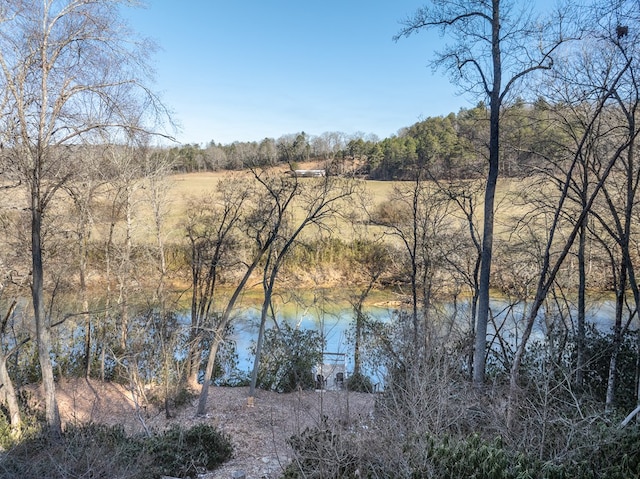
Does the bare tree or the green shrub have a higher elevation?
the bare tree

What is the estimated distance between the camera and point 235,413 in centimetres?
1252

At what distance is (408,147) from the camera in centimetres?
1662

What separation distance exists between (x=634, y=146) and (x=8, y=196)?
14.1 metres

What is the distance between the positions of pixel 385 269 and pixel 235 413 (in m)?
10.9

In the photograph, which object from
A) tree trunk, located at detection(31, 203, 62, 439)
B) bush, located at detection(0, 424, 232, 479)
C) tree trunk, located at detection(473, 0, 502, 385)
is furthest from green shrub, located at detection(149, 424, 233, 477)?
tree trunk, located at detection(473, 0, 502, 385)

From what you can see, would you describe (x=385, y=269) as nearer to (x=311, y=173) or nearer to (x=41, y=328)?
(x=311, y=173)

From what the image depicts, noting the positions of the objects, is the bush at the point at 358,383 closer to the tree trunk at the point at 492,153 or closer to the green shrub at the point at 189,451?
the green shrub at the point at 189,451

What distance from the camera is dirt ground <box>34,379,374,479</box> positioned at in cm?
925

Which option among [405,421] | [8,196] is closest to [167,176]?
[8,196]

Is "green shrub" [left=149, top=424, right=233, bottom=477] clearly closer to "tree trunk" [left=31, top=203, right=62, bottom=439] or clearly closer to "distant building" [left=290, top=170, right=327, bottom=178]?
"tree trunk" [left=31, top=203, right=62, bottom=439]

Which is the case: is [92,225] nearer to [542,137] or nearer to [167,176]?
[167,176]

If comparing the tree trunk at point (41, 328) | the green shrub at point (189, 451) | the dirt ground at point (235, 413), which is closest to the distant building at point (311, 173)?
the dirt ground at point (235, 413)

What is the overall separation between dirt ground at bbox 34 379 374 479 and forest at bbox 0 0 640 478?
527 mm

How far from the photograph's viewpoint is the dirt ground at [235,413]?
9.25 meters
